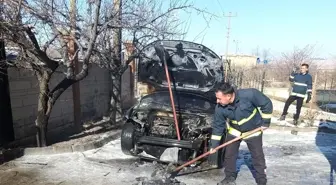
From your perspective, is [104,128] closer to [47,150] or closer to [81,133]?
[81,133]

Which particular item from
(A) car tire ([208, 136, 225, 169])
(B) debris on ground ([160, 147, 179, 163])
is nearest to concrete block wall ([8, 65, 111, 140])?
(B) debris on ground ([160, 147, 179, 163])

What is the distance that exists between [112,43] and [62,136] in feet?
8.58

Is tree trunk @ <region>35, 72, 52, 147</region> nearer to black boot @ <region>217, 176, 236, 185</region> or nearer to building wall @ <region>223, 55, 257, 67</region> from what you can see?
black boot @ <region>217, 176, 236, 185</region>

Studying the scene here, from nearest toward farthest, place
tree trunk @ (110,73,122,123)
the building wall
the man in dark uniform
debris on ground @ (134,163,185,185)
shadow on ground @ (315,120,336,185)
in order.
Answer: the man in dark uniform
debris on ground @ (134,163,185,185)
shadow on ground @ (315,120,336,185)
tree trunk @ (110,73,122,123)
the building wall

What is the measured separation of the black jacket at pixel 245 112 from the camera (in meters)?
4.40

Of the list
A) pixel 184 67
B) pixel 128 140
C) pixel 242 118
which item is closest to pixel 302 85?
pixel 184 67

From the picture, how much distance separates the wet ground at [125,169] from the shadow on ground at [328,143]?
0.02 metres

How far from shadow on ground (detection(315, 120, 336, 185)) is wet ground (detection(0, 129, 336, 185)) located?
0.05 feet

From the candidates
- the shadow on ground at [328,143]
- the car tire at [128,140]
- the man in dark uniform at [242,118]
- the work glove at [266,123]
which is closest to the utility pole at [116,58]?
the car tire at [128,140]

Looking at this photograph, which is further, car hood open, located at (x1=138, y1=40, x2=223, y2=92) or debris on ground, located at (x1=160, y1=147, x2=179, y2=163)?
car hood open, located at (x1=138, y1=40, x2=223, y2=92)

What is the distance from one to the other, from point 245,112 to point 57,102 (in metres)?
4.80

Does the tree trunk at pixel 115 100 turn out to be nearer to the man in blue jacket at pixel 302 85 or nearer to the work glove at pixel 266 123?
the work glove at pixel 266 123

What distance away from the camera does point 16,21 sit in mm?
4734

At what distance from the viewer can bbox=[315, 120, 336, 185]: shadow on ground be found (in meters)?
5.75
